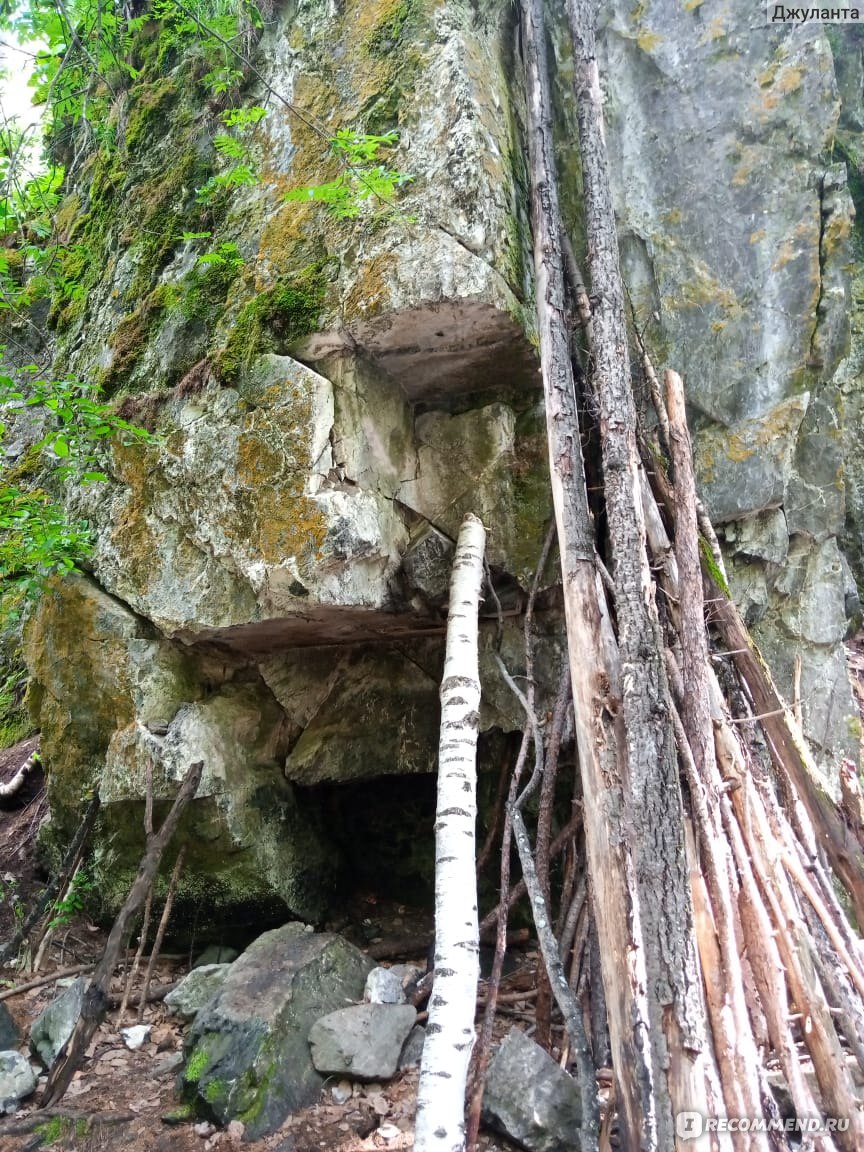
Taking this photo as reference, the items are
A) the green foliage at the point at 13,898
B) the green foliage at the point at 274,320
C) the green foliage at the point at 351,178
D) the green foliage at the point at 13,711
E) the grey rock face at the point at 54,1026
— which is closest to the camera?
the green foliage at the point at 351,178

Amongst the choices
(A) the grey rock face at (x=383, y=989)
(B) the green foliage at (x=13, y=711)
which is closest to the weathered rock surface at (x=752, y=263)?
(A) the grey rock face at (x=383, y=989)

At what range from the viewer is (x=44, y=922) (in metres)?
4.94

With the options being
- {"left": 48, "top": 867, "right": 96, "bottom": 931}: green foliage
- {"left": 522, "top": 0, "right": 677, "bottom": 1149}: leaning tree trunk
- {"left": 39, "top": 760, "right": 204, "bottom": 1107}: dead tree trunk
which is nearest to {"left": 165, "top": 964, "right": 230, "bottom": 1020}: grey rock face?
{"left": 39, "top": 760, "right": 204, "bottom": 1107}: dead tree trunk

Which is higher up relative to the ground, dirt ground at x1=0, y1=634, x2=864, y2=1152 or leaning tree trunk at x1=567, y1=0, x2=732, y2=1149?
leaning tree trunk at x1=567, y1=0, x2=732, y2=1149

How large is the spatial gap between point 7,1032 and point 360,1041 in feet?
6.54

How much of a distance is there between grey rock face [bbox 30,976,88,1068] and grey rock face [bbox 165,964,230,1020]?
525 mm

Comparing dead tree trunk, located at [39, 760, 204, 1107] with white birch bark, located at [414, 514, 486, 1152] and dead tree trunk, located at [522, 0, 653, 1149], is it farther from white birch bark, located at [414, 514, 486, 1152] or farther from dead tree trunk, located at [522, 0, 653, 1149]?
dead tree trunk, located at [522, 0, 653, 1149]

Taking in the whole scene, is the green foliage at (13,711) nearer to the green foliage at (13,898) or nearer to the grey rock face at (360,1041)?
the green foliage at (13,898)

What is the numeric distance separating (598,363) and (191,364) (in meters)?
2.60

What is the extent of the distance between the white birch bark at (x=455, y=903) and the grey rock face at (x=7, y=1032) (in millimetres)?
2520

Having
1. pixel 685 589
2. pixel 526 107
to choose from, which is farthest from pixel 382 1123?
pixel 526 107

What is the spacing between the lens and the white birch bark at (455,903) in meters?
2.73

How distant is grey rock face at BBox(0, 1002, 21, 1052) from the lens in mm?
3859

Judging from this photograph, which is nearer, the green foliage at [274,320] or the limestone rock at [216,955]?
the green foliage at [274,320]
